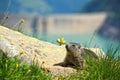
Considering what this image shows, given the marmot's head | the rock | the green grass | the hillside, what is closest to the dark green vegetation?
the green grass

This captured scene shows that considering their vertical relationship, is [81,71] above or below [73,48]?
below

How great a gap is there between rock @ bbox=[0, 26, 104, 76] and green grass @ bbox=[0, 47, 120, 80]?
178 mm

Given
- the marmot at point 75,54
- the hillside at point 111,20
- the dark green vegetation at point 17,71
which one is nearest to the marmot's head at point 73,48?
the marmot at point 75,54

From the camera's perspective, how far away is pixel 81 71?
7.67 m

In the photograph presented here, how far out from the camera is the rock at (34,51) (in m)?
7.47

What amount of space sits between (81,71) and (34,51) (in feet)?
2.94

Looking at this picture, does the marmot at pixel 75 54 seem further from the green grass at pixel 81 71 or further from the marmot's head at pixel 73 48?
the green grass at pixel 81 71

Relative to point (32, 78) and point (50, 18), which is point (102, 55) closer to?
point (32, 78)

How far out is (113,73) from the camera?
7555 mm

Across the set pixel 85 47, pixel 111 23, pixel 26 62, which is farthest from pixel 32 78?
pixel 111 23

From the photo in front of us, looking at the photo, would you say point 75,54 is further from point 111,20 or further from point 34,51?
point 111,20

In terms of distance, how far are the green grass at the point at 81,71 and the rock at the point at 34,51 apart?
18 centimetres

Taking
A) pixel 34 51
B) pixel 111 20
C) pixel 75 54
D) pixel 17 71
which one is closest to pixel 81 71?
pixel 75 54

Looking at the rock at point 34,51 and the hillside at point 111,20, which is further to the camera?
the hillside at point 111,20
